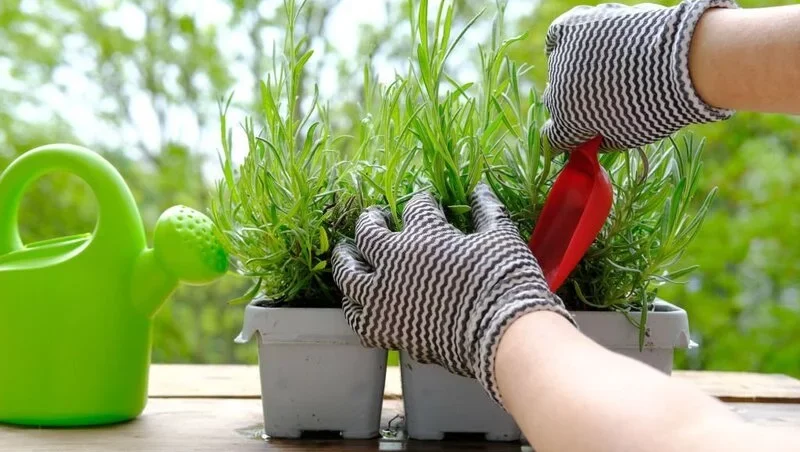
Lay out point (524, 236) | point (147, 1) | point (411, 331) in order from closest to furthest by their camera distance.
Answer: point (411, 331) < point (524, 236) < point (147, 1)

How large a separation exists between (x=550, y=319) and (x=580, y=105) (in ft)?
0.53

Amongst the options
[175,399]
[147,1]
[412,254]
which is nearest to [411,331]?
[412,254]

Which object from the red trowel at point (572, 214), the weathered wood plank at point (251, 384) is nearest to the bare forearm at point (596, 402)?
the red trowel at point (572, 214)

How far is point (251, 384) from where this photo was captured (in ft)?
3.03

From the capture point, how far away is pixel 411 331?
0.56 m

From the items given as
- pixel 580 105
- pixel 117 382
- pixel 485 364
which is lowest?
pixel 117 382

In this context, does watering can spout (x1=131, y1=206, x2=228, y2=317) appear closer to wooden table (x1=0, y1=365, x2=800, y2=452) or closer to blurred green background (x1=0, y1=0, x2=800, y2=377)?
wooden table (x1=0, y1=365, x2=800, y2=452)

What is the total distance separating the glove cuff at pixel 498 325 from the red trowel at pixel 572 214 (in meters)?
0.11

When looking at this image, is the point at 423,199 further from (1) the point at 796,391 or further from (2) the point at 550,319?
(1) the point at 796,391

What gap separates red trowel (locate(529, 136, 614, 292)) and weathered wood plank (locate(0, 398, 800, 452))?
0.48ft

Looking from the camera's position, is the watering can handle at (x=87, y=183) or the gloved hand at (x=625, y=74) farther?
the watering can handle at (x=87, y=183)

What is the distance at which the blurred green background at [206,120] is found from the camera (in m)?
1.85

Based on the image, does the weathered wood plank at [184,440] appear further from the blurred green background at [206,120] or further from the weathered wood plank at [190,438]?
the blurred green background at [206,120]

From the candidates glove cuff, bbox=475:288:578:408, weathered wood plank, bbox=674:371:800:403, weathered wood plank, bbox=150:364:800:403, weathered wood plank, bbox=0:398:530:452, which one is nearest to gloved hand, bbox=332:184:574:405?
glove cuff, bbox=475:288:578:408
